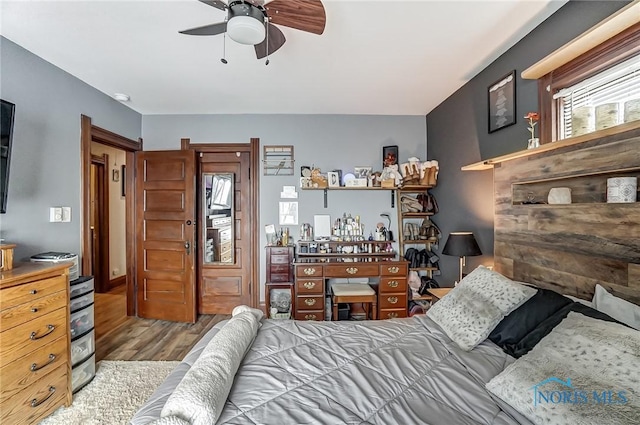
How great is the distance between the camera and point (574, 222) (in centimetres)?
151

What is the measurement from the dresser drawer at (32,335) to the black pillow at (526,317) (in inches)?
106

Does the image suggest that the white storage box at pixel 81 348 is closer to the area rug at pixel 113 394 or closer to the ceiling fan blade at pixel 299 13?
the area rug at pixel 113 394

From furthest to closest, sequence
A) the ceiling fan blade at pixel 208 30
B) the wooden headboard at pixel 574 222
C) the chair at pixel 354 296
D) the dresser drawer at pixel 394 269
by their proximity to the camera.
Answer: the dresser drawer at pixel 394 269 → the chair at pixel 354 296 → the ceiling fan blade at pixel 208 30 → the wooden headboard at pixel 574 222

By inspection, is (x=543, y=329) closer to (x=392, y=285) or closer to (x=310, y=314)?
(x=392, y=285)

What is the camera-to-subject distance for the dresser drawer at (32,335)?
5.18 feet

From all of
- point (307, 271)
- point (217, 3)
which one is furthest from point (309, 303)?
point (217, 3)

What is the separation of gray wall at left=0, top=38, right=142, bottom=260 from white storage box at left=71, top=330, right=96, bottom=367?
0.79 m

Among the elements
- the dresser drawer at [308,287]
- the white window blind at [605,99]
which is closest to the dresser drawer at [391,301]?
the dresser drawer at [308,287]

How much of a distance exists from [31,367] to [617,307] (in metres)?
3.18

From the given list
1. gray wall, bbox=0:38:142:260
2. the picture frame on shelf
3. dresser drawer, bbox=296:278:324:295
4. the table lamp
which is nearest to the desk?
dresser drawer, bbox=296:278:324:295

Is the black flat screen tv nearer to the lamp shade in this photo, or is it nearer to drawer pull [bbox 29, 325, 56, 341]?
drawer pull [bbox 29, 325, 56, 341]

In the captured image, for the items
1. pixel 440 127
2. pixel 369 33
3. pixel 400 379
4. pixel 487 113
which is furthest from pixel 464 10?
pixel 400 379

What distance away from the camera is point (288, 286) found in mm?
3303

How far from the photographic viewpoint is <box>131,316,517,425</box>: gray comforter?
38.6 inches
